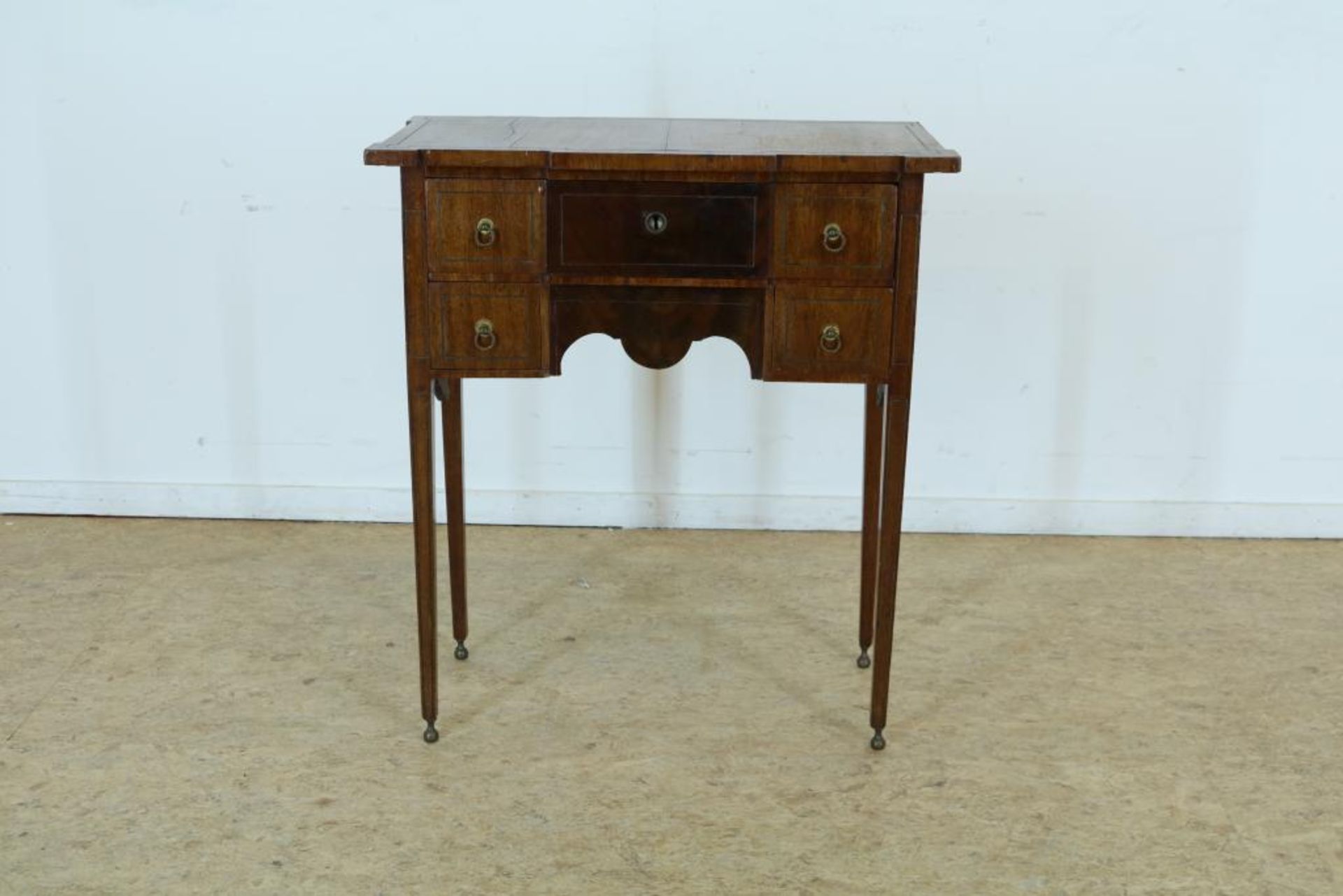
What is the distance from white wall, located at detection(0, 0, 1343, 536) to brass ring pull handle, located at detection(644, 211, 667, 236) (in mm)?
1094

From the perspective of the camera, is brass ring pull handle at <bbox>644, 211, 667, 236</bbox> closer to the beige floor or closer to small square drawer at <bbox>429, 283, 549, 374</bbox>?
small square drawer at <bbox>429, 283, 549, 374</bbox>

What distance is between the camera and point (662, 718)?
2.74 meters

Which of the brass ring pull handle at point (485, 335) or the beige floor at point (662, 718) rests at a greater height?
the brass ring pull handle at point (485, 335)

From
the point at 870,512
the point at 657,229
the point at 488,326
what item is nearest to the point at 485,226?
the point at 488,326

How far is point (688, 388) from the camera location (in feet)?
11.8

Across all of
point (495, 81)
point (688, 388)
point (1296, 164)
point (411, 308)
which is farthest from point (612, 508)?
point (1296, 164)

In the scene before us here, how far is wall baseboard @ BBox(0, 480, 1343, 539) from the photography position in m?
3.65

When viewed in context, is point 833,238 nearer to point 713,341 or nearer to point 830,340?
point 830,340

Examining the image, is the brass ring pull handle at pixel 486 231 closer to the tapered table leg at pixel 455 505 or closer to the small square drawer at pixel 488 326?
the small square drawer at pixel 488 326

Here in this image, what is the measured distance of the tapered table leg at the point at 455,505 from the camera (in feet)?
9.41

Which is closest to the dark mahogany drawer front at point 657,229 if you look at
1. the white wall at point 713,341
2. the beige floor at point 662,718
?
the beige floor at point 662,718

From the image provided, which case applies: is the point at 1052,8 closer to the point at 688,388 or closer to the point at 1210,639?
the point at 688,388

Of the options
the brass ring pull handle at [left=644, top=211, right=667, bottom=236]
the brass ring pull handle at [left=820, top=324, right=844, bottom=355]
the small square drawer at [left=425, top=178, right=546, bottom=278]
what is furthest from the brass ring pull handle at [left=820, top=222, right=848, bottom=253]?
the small square drawer at [left=425, top=178, right=546, bottom=278]

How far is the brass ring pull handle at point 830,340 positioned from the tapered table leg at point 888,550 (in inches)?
4.6
